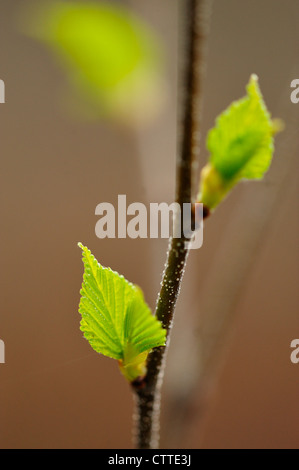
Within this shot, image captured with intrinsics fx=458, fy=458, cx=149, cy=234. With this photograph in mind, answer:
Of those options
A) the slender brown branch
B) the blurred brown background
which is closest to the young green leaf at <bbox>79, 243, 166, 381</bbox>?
the slender brown branch

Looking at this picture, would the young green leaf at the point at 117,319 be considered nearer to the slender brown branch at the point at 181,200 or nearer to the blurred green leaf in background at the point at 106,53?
the slender brown branch at the point at 181,200

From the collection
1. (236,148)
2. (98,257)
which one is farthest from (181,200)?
(98,257)

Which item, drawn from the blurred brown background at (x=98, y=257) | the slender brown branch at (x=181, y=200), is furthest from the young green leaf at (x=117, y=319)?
the blurred brown background at (x=98, y=257)

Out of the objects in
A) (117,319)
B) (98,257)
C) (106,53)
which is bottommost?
(117,319)

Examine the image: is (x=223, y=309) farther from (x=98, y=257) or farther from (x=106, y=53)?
(x=98, y=257)

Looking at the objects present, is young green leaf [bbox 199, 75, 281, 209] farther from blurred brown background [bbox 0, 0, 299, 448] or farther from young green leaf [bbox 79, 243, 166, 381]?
blurred brown background [bbox 0, 0, 299, 448]

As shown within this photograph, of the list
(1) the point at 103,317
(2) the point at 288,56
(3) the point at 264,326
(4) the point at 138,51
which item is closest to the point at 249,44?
(2) the point at 288,56
